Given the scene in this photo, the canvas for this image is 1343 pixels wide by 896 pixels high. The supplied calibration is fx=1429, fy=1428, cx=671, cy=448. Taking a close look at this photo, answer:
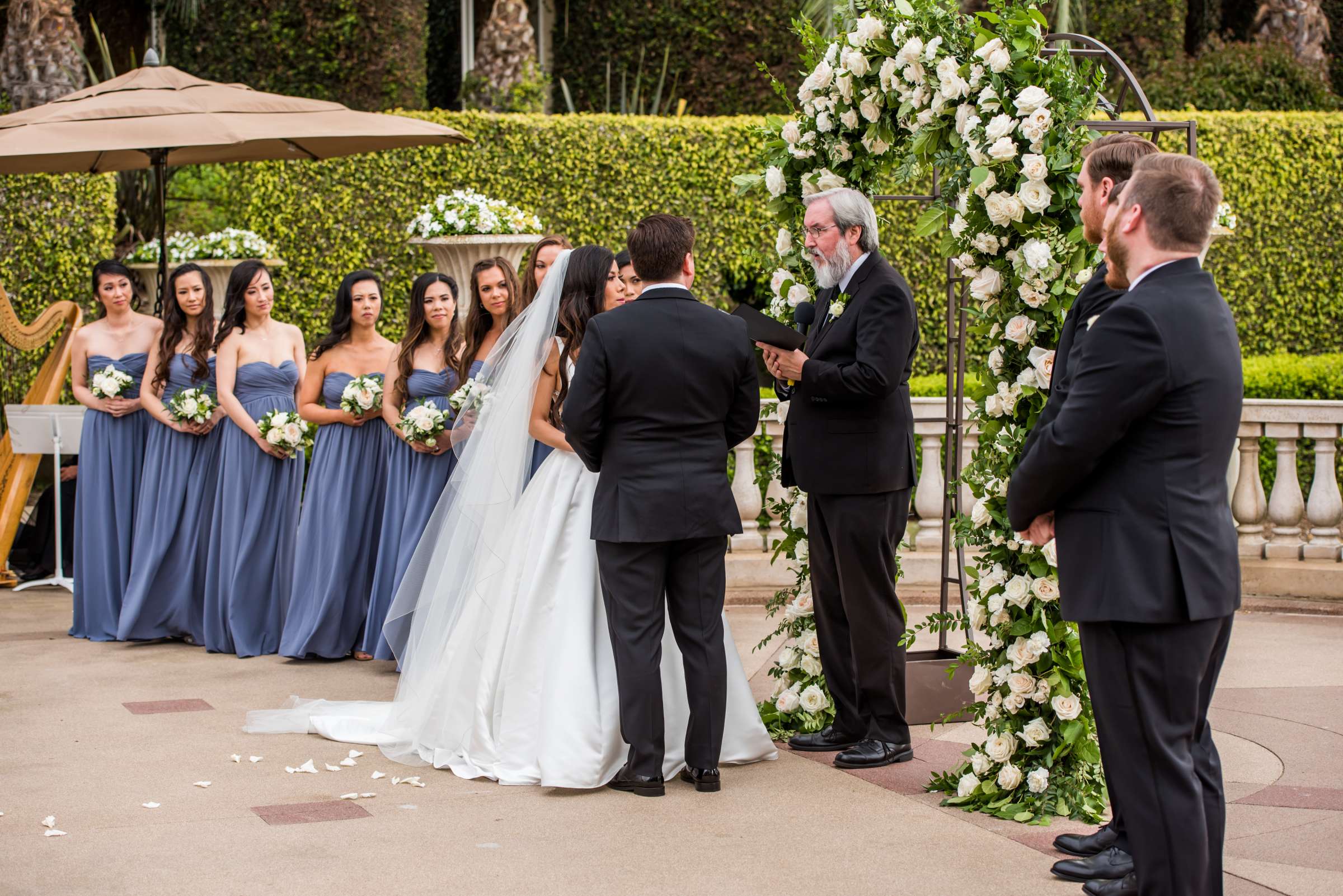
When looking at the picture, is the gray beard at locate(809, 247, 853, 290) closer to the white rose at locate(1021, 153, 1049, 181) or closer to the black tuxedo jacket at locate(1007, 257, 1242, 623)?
the white rose at locate(1021, 153, 1049, 181)

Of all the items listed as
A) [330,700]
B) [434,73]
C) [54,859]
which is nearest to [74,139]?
[330,700]

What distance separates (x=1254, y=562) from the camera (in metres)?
8.61

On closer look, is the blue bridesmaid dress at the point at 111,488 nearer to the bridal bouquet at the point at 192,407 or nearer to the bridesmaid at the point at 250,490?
the bridal bouquet at the point at 192,407

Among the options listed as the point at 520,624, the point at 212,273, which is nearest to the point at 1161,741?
the point at 520,624

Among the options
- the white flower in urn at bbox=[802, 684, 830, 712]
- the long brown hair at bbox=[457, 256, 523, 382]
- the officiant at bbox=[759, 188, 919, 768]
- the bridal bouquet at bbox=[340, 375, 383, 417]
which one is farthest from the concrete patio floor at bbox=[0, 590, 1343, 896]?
the long brown hair at bbox=[457, 256, 523, 382]

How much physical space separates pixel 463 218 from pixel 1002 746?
18.6 ft

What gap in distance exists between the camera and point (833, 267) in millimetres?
5270

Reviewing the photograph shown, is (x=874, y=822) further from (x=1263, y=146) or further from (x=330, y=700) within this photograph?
(x=1263, y=146)

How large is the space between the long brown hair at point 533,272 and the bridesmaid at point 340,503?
991 millimetres

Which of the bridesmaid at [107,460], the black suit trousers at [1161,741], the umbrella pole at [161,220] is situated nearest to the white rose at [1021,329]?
the black suit trousers at [1161,741]

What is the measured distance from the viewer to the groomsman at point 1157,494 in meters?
3.24

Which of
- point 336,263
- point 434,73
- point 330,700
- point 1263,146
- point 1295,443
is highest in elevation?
point 434,73

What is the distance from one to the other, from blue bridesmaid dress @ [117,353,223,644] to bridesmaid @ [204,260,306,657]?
0.11 m

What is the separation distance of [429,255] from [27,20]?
4.04m
